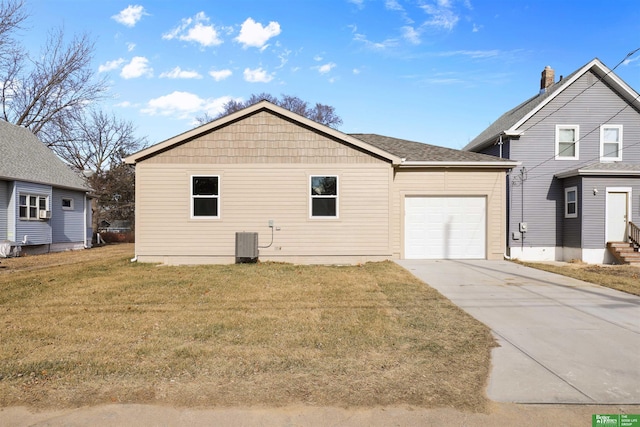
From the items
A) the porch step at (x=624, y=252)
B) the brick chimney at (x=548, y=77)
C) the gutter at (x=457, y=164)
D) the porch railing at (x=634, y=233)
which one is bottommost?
the porch step at (x=624, y=252)

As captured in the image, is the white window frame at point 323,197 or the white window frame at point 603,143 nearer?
the white window frame at point 323,197

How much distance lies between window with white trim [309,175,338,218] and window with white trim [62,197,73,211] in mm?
15306

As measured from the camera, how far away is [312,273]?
983cm

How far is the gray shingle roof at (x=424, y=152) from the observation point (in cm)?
1254

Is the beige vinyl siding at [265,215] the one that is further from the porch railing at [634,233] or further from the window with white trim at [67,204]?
the window with white trim at [67,204]

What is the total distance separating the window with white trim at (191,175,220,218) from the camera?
11.8m

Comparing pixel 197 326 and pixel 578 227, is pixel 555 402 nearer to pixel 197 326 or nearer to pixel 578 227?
pixel 197 326

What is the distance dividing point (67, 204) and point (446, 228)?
19.5 metres

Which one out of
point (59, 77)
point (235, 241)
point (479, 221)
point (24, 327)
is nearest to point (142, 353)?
point (24, 327)

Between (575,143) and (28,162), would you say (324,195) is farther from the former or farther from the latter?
(28,162)

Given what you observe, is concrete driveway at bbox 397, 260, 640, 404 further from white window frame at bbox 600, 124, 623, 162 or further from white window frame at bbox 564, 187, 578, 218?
white window frame at bbox 600, 124, 623, 162

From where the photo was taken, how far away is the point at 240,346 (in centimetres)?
450

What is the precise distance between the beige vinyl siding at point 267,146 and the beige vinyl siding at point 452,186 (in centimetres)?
159

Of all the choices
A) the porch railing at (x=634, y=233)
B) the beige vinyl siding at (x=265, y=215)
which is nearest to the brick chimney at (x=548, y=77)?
the porch railing at (x=634, y=233)
